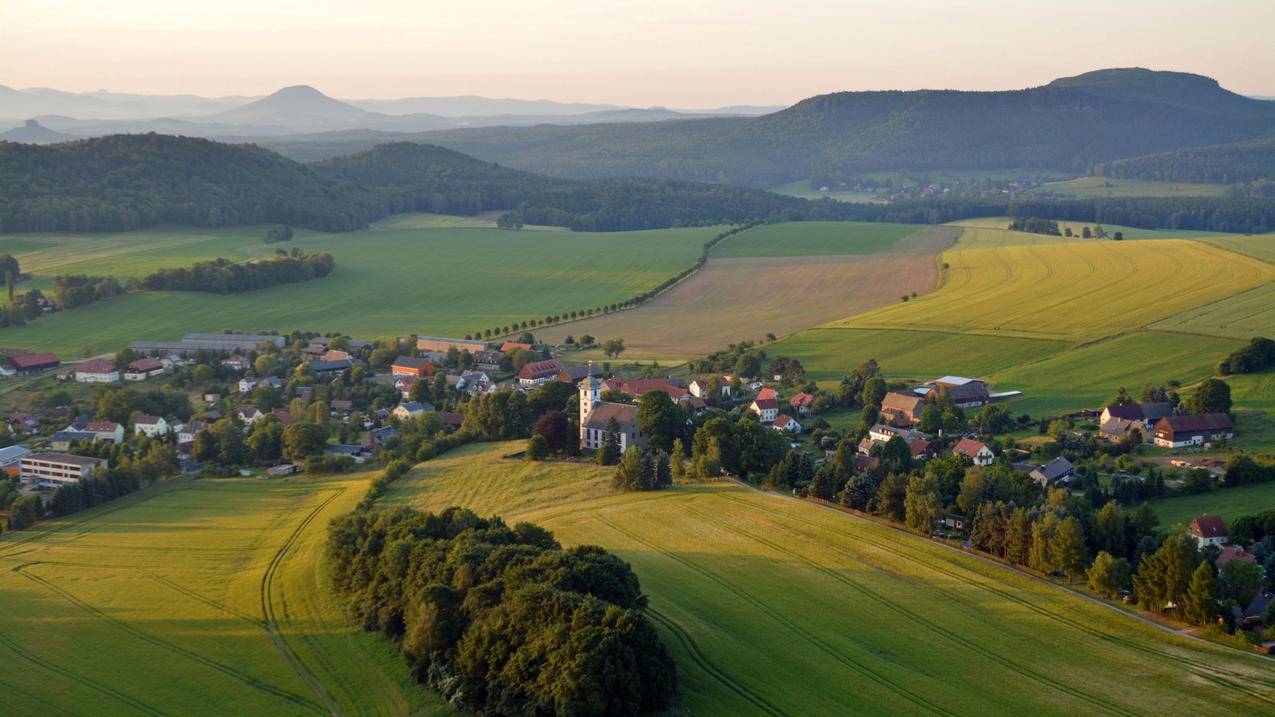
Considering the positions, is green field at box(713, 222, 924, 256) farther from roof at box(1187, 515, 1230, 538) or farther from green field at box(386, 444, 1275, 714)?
roof at box(1187, 515, 1230, 538)

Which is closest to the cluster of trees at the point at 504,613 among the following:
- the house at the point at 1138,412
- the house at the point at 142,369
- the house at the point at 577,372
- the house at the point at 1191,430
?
the house at the point at 1191,430

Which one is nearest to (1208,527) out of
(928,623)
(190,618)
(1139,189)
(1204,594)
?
(1204,594)

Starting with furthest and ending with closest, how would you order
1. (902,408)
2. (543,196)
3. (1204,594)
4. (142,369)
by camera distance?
1. (543,196)
2. (142,369)
3. (902,408)
4. (1204,594)

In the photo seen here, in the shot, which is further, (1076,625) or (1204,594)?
(1076,625)

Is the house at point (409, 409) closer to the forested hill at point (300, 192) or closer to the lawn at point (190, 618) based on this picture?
the lawn at point (190, 618)

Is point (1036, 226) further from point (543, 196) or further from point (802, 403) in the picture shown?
point (802, 403)

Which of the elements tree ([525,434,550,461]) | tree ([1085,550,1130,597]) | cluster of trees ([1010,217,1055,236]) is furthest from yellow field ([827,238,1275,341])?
tree ([1085,550,1130,597])

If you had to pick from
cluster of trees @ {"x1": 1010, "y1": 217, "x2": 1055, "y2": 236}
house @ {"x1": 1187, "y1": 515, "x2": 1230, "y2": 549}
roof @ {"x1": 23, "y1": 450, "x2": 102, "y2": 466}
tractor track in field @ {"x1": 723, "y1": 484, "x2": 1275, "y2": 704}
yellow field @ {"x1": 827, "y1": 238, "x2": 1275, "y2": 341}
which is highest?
cluster of trees @ {"x1": 1010, "y1": 217, "x2": 1055, "y2": 236}
